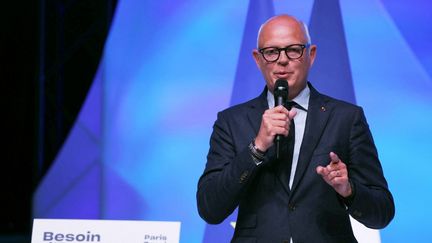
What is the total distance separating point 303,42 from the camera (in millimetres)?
2418

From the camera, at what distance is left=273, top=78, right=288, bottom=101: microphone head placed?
225cm

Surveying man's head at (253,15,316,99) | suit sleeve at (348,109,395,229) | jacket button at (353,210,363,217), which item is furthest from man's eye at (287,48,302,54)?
jacket button at (353,210,363,217)

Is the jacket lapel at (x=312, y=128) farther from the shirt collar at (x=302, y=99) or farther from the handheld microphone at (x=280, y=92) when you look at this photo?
the handheld microphone at (x=280, y=92)

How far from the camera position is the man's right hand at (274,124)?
6.81 feet

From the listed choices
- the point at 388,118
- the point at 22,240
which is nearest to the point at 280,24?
the point at 388,118

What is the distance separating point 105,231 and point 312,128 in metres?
1.17

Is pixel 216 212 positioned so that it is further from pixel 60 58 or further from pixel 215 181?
pixel 60 58

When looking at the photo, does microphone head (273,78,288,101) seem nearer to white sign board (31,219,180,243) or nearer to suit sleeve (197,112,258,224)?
suit sleeve (197,112,258,224)

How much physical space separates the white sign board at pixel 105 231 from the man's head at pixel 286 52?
0.87 metres

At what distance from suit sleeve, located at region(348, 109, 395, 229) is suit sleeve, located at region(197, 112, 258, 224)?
0.39 meters

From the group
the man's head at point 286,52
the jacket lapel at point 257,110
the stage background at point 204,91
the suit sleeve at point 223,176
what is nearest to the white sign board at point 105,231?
the suit sleeve at point 223,176

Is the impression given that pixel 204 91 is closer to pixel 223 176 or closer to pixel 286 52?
pixel 286 52

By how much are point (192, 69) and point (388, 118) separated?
1.43 m

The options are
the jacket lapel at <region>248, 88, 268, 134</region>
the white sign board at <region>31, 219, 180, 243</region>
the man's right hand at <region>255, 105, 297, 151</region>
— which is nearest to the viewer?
the man's right hand at <region>255, 105, 297, 151</region>
